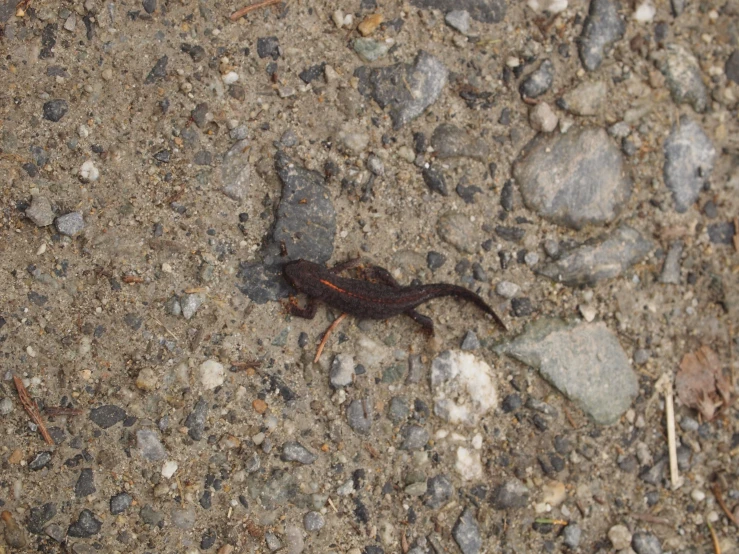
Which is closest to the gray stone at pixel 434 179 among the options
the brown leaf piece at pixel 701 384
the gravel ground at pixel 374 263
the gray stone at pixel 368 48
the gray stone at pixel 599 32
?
the gravel ground at pixel 374 263

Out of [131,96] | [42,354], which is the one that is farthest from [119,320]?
[131,96]

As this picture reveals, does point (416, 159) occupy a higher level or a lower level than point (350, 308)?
higher

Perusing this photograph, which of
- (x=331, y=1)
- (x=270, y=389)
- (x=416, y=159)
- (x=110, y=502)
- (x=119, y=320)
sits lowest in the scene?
(x=110, y=502)

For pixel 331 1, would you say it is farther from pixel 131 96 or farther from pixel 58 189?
pixel 58 189

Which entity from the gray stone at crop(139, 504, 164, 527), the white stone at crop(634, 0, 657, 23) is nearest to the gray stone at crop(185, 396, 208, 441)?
the gray stone at crop(139, 504, 164, 527)

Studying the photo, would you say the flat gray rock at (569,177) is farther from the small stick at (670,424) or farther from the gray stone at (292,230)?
the gray stone at (292,230)

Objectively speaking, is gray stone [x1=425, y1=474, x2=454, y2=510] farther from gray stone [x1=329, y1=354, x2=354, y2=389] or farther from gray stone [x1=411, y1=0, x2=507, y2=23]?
gray stone [x1=411, y1=0, x2=507, y2=23]
